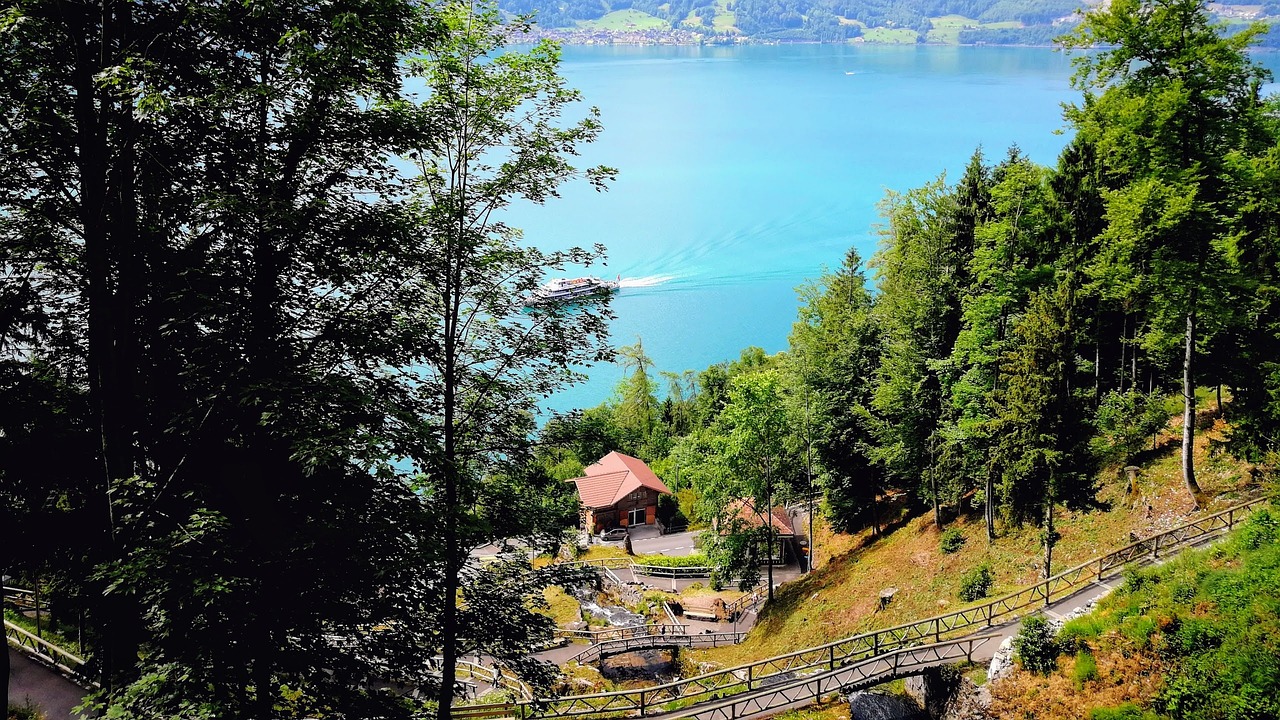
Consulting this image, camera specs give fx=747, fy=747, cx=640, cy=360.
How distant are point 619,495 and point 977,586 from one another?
1197 inches

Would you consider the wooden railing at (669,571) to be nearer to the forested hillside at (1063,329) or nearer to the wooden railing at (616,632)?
the forested hillside at (1063,329)

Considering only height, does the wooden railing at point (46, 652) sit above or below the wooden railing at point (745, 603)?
above

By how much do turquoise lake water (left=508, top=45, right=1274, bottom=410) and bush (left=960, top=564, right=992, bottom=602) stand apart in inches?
1131

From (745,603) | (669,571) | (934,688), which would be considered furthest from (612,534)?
(934,688)

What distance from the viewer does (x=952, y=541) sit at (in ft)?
80.9

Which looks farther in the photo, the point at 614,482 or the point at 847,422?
the point at 614,482

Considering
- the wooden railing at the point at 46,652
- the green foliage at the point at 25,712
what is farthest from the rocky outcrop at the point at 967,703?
the wooden railing at the point at 46,652

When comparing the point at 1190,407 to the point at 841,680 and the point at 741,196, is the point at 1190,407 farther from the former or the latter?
the point at 741,196

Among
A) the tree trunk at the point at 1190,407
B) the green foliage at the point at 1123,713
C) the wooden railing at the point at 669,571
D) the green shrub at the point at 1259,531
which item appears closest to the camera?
the green foliage at the point at 1123,713

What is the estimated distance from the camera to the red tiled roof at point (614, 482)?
160ft

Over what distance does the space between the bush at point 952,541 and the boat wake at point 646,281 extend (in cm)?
5791

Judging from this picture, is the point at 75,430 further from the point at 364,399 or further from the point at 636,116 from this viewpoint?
the point at 636,116

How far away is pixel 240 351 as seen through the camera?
25.8ft

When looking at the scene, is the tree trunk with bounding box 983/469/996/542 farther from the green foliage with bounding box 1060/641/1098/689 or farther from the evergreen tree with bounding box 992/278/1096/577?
the green foliage with bounding box 1060/641/1098/689
